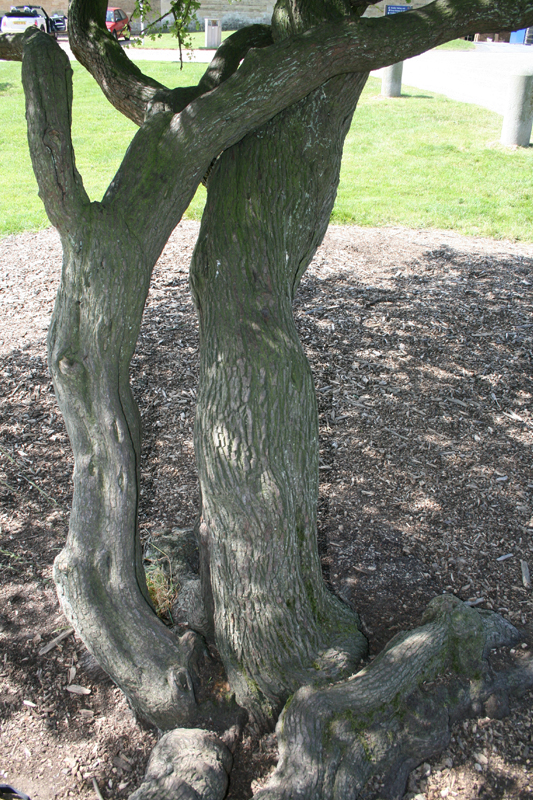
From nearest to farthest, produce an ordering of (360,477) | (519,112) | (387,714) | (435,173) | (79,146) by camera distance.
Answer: (387,714)
(360,477)
(435,173)
(519,112)
(79,146)

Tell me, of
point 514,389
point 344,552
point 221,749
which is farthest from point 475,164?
point 221,749

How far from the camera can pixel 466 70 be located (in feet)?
70.5

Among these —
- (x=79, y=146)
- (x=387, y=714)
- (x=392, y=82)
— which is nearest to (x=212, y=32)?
(x=392, y=82)

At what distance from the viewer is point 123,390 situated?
264 centimetres

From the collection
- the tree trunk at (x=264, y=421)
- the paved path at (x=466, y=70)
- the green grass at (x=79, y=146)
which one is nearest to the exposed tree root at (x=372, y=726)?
the tree trunk at (x=264, y=421)

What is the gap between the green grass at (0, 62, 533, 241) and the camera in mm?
9172

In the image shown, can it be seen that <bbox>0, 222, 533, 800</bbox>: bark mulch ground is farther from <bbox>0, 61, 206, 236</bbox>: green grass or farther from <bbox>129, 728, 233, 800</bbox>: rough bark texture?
<bbox>0, 61, 206, 236</bbox>: green grass

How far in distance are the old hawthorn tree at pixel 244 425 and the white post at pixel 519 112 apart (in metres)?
9.87

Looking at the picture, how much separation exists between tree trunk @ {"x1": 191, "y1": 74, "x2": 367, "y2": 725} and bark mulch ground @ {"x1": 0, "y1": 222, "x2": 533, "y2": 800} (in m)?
0.42

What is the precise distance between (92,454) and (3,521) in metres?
1.90

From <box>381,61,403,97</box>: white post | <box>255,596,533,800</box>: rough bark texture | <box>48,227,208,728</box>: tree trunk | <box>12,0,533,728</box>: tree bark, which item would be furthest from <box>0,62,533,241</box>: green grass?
<box>255,596,533,800</box>: rough bark texture

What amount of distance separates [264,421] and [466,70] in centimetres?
2347

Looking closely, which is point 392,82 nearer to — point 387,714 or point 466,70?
point 466,70

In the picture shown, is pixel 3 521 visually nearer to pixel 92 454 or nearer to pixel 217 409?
pixel 92 454
